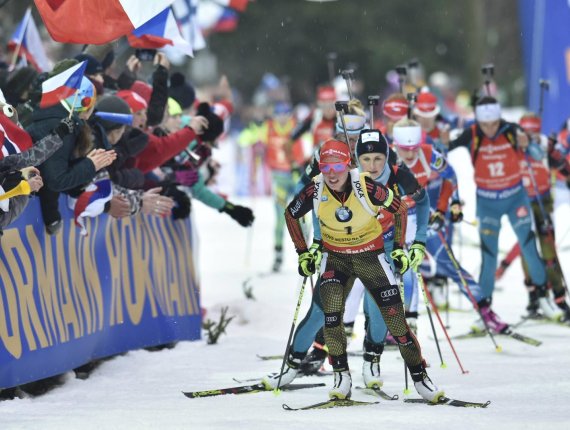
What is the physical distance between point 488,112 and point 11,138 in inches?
198

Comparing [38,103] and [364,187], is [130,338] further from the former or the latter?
[364,187]

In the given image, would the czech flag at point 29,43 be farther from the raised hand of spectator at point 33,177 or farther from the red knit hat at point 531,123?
the raised hand of spectator at point 33,177

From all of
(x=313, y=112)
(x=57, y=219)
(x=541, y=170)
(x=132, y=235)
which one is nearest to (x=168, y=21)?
(x=132, y=235)

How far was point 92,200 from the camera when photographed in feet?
28.0

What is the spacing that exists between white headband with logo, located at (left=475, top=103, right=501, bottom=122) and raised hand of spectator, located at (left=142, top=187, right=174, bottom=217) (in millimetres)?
3227

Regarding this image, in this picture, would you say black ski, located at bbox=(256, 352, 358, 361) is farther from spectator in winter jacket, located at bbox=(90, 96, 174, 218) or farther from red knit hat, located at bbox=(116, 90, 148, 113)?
red knit hat, located at bbox=(116, 90, 148, 113)

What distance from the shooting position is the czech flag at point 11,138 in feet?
24.6

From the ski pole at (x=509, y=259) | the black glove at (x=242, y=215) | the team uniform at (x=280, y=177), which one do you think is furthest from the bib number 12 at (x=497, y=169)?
the team uniform at (x=280, y=177)

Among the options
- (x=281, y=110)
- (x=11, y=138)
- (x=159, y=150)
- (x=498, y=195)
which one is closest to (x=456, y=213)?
(x=498, y=195)

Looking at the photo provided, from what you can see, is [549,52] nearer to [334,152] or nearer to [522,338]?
[522,338]

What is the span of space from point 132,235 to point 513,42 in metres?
38.5

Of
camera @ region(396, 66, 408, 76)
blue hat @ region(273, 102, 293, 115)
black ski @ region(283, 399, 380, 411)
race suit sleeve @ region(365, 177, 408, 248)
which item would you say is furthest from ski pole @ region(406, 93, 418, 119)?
blue hat @ region(273, 102, 293, 115)

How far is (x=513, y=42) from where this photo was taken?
46.3 meters

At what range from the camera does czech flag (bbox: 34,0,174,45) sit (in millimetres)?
8922
